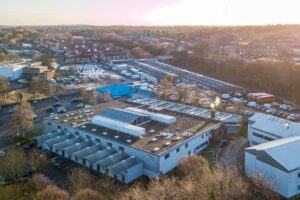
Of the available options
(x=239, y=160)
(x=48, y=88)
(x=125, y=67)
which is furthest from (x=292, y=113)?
(x=125, y=67)

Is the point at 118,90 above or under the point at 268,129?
above

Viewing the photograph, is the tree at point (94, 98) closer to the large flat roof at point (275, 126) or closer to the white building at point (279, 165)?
the large flat roof at point (275, 126)

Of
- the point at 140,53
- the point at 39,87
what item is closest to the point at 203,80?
the point at 39,87

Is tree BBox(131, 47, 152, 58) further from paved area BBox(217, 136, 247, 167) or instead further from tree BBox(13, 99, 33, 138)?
paved area BBox(217, 136, 247, 167)

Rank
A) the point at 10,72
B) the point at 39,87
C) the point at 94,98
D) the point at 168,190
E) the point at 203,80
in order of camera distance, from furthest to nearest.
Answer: the point at 203,80, the point at 10,72, the point at 39,87, the point at 94,98, the point at 168,190

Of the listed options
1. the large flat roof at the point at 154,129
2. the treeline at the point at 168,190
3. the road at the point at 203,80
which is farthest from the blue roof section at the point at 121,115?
the road at the point at 203,80

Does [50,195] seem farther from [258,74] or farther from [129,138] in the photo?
[258,74]
